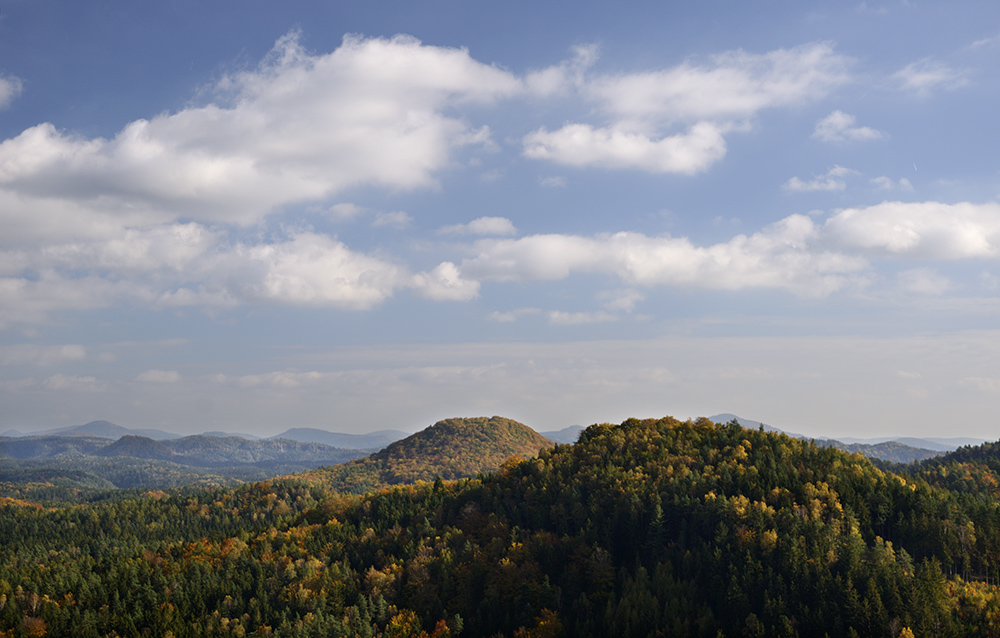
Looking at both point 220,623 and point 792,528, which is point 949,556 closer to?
point 792,528

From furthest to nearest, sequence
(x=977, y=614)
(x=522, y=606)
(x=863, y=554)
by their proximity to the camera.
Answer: (x=522, y=606) < (x=863, y=554) < (x=977, y=614)

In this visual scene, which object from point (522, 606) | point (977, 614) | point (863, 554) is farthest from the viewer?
point (522, 606)

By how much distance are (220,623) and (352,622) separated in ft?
132

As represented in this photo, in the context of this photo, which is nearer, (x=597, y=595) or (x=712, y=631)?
(x=712, y=631)

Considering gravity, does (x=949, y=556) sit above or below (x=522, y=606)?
above

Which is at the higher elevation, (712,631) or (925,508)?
(925,508)

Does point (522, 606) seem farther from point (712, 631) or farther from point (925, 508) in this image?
point (925, 508)

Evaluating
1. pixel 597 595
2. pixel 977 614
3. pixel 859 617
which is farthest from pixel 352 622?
pixel 977 614

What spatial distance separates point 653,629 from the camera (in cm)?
16900

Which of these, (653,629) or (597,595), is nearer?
(653,629)

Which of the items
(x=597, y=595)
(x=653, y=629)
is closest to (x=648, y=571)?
(x=597, y=595)

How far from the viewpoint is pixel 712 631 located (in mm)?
167250

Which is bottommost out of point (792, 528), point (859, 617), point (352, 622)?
point (352, 622)

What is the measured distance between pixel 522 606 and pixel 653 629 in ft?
138
